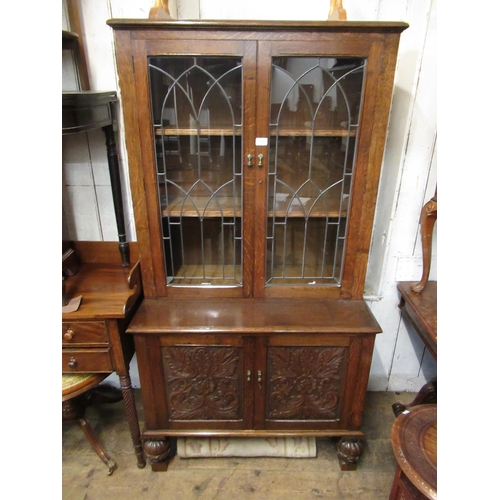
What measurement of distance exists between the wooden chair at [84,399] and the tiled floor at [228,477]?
80mm

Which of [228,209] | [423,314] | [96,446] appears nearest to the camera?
[228,209]

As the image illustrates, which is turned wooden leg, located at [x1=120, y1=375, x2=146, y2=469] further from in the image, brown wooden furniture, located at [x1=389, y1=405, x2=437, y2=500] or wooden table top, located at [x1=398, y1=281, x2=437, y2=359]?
wooden table top, located at [x1=398, y1=281, x2=437, y2=359]

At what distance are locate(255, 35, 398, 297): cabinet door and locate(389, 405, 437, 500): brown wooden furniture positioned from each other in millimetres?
474

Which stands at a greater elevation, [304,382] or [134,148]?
[134,148]

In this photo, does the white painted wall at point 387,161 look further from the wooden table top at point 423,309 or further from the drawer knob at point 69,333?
the drawer knob at point 69,333

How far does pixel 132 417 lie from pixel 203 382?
35cm

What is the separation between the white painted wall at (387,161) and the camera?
1.31 metres

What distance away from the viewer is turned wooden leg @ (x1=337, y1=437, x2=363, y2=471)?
1.46m

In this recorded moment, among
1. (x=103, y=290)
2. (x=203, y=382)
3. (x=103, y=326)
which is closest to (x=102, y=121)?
(x=103, y=290)

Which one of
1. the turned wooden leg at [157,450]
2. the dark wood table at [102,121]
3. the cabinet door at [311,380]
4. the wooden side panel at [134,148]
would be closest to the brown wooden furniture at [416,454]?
the cabinet door at [311,380]

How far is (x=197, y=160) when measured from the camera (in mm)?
1267

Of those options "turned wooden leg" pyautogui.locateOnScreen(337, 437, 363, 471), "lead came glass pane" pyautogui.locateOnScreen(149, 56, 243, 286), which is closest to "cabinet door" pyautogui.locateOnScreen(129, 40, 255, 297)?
"lead came glass pane" pyautogui.locateOnScreen(149, 56, 243, 286)

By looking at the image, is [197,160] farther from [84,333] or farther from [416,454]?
[416,454]

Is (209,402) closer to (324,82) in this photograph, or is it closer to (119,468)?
(119,468)
